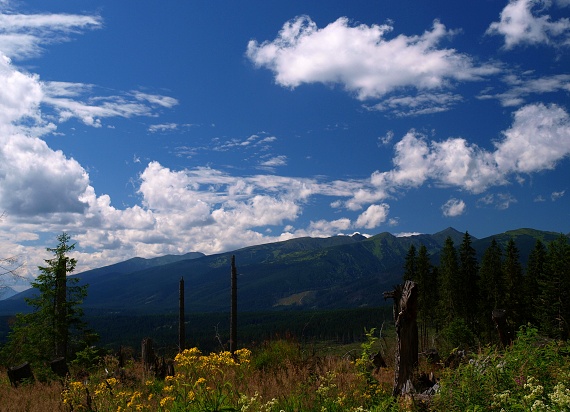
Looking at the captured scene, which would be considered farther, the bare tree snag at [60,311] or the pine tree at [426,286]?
the pine tree at [426,286]

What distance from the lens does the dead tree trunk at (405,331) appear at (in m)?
8.62

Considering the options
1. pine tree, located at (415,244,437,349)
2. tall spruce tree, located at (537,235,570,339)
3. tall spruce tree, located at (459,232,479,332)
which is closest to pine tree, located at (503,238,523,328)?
tall spruce tree, located at (459,232,479,332)

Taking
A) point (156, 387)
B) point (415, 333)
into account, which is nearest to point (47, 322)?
point (156, 387)

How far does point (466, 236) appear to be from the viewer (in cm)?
6800

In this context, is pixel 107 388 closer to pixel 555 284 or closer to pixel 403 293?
pixel 403 293

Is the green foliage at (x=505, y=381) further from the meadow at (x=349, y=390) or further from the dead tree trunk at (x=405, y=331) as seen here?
the dead tree trunk at (x=405, y=331)

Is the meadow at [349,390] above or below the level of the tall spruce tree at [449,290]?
above

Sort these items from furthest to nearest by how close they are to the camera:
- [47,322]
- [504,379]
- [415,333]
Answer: [47,322], [415,333], [504,379]

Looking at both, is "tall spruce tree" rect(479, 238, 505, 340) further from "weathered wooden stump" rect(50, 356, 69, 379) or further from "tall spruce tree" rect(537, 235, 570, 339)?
"weathered wooden stump" rect(50, 356, 69, 379)

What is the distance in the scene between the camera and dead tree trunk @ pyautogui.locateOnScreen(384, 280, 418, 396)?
28.3 feet

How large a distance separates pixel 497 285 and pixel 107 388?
214ft

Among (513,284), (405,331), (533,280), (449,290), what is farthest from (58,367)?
(533,280)

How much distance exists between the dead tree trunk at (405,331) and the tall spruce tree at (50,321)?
26.8m

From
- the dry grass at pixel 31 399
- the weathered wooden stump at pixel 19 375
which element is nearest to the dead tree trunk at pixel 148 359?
the dry grass at pixel 31 399
